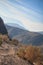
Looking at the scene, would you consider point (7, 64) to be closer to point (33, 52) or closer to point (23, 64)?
point (23, 64)

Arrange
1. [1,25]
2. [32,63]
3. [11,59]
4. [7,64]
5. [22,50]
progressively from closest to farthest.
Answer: [7,64], [11,59], [32,63], [22,50], [1,25]

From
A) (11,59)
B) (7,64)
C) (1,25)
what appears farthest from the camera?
(1,25)

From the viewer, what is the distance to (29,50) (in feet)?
56.3

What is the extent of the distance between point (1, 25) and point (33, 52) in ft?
169

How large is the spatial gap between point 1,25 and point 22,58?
51.8 meters

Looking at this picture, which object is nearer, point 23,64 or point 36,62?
point 23,64

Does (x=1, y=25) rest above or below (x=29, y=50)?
above

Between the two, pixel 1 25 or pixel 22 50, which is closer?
pixel 22 50

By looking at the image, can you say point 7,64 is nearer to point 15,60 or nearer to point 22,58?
point 15,60

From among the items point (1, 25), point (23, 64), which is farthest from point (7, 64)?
point (1, 25)

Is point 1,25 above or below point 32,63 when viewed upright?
above

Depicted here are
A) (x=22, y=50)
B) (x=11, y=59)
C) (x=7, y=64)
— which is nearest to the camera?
(x=7, y=64)

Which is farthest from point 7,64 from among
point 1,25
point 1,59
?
point 1,25

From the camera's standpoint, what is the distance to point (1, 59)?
47.3 ft
